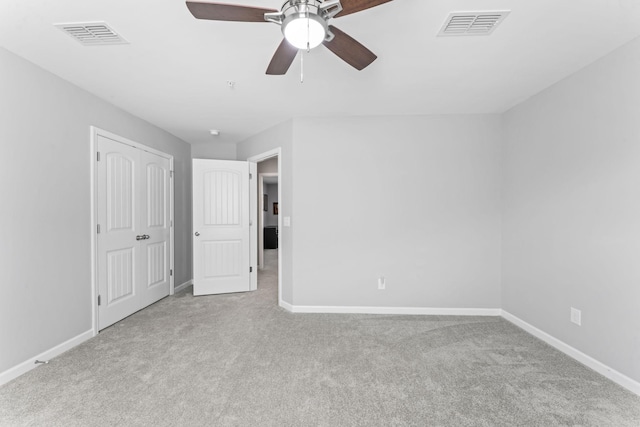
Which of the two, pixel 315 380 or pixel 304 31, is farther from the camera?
pixel 315 380

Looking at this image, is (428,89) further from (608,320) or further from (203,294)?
(203,294)

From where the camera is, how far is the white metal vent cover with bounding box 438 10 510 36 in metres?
1.74

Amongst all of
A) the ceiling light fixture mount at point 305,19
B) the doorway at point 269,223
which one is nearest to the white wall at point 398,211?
the doorway at point 269,223

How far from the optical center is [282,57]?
1.75 m

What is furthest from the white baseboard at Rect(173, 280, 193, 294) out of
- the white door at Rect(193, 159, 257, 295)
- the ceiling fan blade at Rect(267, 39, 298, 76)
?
the ceiling fan blade at Rect(267, 39, 298, 76)

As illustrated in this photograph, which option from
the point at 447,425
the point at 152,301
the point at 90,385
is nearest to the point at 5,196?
the point at 90,385

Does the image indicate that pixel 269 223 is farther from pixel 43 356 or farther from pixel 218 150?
pixel 43 356

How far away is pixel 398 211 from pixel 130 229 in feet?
10.3

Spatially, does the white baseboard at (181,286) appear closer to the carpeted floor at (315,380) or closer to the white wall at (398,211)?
the carpeted floor at (315,380)

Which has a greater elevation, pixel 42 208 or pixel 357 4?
pixel 357 4

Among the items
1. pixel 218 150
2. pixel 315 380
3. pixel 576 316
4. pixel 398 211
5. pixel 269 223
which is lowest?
pixel 315 380

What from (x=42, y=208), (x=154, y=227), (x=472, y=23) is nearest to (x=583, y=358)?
(x=472, y=23)

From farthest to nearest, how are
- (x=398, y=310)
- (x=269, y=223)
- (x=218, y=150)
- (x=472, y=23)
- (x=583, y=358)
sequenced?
(x=269, y=223) < (x=218, y=150) < (x=398, y=310) < (x=583, y=358) < (x=472, y=23)

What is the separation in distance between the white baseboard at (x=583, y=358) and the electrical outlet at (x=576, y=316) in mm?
224
